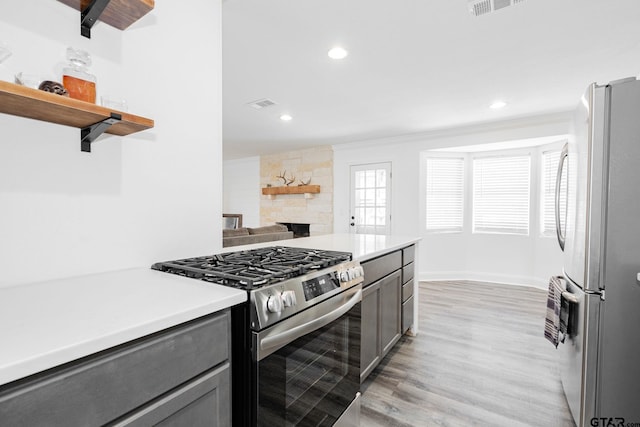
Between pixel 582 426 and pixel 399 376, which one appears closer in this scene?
Answer: pixel 582 426

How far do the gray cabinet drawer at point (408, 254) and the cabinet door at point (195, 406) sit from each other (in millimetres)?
1925

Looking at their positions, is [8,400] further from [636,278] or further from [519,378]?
[519,378]

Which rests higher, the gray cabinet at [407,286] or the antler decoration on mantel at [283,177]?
the antler decoration on mantel at [283,177]

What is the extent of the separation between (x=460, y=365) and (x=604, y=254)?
136 centimetres

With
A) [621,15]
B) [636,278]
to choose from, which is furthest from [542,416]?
[621,15]

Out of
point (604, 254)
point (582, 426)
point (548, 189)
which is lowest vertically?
point (582, 426)

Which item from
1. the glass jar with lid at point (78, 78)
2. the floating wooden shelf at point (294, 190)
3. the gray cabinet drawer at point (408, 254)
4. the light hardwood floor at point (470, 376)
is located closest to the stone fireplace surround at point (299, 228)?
the floating wooden shelf at point (294, 190)

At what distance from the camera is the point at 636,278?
4.61 feet

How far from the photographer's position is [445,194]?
5.24 metres

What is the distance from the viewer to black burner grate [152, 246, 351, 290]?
1.05 m

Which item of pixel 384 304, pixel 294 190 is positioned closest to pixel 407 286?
pixel 384 304

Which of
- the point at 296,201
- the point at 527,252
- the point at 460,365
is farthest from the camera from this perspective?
the point at 296,201

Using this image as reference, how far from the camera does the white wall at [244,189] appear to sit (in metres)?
7.46

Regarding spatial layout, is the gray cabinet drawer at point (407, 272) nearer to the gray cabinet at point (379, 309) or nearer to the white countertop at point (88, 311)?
the gray cabinet at point (379, 309)
